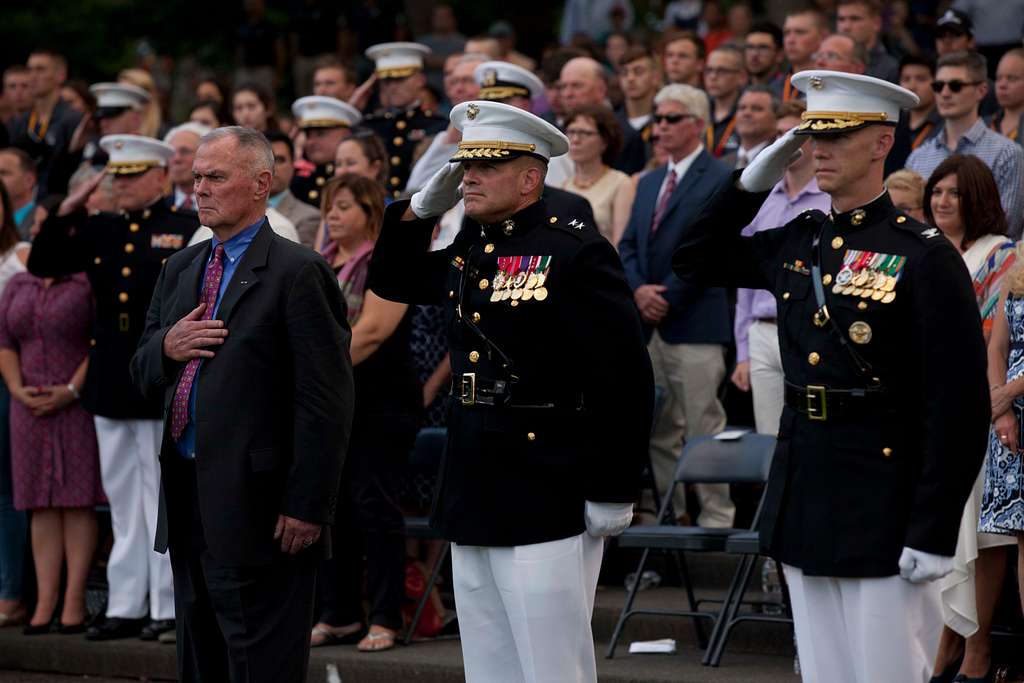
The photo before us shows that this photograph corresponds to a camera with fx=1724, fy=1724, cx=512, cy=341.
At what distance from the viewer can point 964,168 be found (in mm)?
7969

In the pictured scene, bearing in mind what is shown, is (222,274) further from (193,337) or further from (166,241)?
(166,241)

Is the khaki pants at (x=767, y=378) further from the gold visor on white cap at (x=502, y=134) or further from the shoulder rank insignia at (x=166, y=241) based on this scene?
the gold visor on white cap at (x=502, y=134)

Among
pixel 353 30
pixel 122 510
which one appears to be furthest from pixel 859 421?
pixel 353 30

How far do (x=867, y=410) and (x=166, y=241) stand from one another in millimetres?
5226

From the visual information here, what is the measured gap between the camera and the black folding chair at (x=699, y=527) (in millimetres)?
8141

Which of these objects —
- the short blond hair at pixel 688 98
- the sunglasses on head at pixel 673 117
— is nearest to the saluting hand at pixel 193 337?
the sunglasses on head at pixel 673 117

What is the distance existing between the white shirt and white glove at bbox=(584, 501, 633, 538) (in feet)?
15.1

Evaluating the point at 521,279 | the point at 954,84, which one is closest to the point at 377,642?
the point at 521,279

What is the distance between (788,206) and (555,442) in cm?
395

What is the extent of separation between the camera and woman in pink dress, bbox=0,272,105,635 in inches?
383

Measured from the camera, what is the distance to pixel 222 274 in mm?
6301

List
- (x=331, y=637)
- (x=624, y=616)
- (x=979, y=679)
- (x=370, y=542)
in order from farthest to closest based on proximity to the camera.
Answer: (x=331, y=637), (x=370, y=542), (x=624, y=616), (x=979, y=679)

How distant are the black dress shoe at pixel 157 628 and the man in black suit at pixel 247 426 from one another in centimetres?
305

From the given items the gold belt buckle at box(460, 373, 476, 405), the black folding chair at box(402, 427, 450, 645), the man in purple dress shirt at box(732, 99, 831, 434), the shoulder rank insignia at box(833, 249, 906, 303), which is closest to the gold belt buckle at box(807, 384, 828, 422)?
the shoulder rank insignia at box(833, 249, 906, 303)
